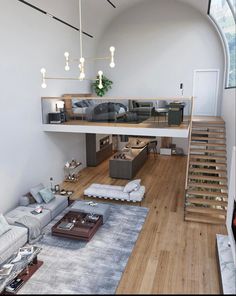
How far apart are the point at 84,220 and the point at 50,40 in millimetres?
5728

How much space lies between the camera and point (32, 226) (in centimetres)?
560

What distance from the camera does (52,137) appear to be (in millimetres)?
8438

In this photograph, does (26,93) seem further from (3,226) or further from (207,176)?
(207,176)

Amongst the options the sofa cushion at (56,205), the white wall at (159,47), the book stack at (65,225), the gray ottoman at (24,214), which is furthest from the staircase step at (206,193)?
the white wall at (159,47)

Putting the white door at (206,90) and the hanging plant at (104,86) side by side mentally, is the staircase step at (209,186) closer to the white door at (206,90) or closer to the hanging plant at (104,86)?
the white door at (206,90)

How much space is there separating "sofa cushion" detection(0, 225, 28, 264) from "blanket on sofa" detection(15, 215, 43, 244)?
0.39ft

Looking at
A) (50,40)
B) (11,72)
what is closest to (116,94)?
(50,40)

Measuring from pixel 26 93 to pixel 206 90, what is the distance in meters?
8.06

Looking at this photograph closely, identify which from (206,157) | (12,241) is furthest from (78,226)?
(206,157)

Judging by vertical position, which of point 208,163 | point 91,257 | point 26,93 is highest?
point 26,93

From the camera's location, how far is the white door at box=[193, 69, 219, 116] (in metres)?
11.2

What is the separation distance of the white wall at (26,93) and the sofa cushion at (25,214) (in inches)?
13.3

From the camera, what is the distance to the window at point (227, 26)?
8.09 meters

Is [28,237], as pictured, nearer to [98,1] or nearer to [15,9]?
[15,9]
